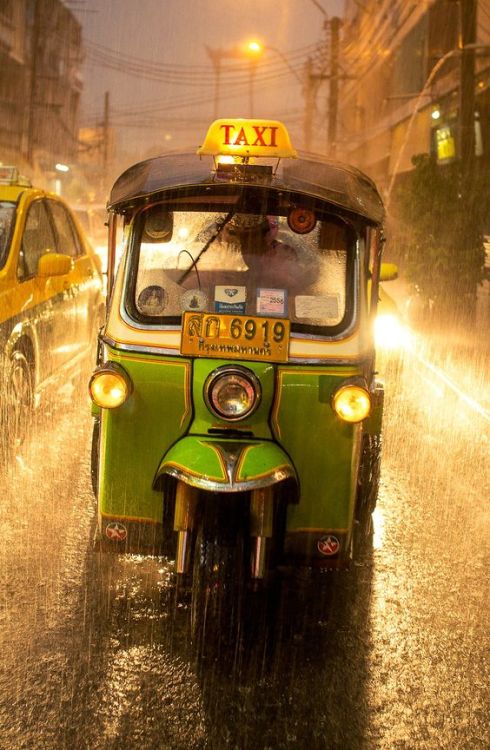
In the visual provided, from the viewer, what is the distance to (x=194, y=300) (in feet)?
14.3

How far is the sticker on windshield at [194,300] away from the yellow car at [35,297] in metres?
2.40

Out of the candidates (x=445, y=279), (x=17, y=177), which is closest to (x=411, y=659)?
(x=17, y=177)

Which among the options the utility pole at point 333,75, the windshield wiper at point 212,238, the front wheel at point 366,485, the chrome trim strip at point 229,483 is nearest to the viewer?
the chrome trim strip at point 229,483

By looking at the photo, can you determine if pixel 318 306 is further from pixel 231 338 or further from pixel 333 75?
pixel 333 75

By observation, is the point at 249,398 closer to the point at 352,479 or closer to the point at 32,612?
the point at 352,479

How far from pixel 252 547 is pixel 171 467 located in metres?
0.52

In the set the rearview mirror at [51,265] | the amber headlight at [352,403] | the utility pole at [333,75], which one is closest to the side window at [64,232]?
the rearview mirror at [51,265]

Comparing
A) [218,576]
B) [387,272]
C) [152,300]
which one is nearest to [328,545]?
[218,576]

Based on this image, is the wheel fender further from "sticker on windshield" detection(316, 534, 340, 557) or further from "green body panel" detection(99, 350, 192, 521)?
"sticker on windshield" detection(316, 534, 340, 557)

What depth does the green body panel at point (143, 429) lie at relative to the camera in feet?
13.2

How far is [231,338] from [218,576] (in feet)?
3.59

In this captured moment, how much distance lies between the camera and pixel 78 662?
3684mm

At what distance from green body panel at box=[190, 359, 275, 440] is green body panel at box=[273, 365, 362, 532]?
5 cm

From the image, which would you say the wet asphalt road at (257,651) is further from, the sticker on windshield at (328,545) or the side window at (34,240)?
the side window at (34,240)
